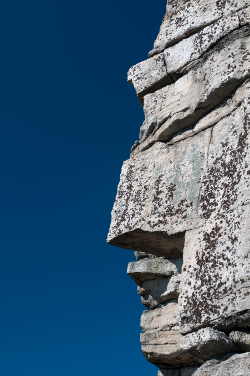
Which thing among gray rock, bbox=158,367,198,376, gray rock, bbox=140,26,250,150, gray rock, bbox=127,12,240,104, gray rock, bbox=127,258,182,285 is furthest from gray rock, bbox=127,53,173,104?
gray rock, bbox=158,367,198,376

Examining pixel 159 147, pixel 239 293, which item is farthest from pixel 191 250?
pixel 159 147

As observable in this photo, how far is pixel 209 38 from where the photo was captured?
402 cm

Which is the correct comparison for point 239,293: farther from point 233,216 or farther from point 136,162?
point 136,162

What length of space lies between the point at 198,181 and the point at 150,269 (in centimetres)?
234

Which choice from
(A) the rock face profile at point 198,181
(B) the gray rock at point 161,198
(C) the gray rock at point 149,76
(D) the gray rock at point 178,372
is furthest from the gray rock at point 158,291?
(C) the gray rock at point 149,76

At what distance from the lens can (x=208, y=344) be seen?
2662mm

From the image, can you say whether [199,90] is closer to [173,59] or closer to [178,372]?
[173,59]

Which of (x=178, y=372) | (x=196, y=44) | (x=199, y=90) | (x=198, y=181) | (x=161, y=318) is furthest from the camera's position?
(x=161, y=318)

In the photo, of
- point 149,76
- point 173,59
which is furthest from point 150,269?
point 173,59

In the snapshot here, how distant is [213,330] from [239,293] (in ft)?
0.99

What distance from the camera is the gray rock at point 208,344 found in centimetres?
262

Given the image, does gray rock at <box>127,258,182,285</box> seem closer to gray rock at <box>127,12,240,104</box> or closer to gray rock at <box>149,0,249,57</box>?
gray rock at <box>127,12,240,104</box>

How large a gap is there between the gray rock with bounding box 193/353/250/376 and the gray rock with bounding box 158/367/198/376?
2.41 meters

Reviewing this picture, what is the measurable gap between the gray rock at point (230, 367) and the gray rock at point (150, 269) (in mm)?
2598
